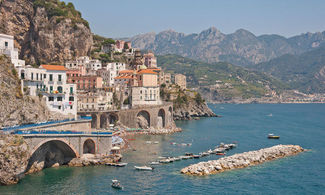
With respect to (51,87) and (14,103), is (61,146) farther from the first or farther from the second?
(51,87)

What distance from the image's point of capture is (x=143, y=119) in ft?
376

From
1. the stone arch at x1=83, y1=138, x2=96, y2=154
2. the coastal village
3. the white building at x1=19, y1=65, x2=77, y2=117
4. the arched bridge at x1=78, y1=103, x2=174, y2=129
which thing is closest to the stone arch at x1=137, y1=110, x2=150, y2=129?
the arched bridge at x1=78, y1=103, x2=174, y2=129

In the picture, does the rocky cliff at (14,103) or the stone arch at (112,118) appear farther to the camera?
the stone arch at (112,118)

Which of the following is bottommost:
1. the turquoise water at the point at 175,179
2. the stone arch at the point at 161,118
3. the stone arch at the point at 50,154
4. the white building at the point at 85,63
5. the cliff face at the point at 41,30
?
the turquoise water at the point at 175,179

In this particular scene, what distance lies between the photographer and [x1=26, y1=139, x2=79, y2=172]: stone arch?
57875 millimetres

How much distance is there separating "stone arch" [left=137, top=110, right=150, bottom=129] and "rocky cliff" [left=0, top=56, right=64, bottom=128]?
42905 mm

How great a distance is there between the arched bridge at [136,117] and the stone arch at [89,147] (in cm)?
3225

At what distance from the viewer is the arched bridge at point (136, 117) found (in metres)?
102

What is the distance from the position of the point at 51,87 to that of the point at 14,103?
1459 centimetres

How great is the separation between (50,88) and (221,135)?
5904cm

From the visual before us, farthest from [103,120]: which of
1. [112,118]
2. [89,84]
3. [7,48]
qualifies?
[7,48]

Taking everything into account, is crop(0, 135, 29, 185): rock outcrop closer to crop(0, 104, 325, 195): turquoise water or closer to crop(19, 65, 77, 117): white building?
crop(0, 104, 325, 195): turquoise water

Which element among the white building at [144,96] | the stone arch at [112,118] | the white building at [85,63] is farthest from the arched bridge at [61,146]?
the white building at [85,63]

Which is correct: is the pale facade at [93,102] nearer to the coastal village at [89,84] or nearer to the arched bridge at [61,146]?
the coastal village at [89,84]
